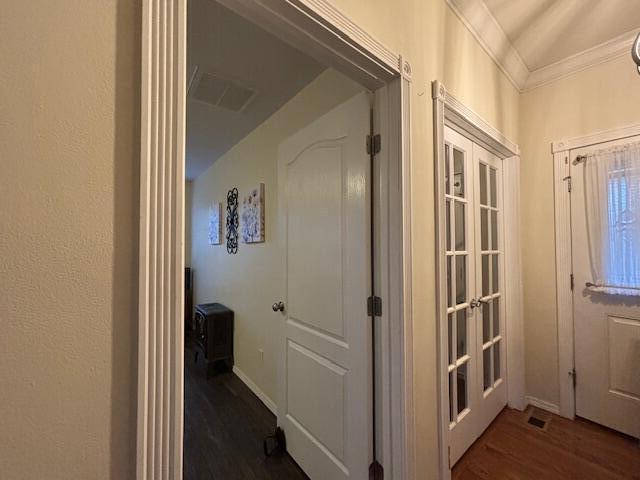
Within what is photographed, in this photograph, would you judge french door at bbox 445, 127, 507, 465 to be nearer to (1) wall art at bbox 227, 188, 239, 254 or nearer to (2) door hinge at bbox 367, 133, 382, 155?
(2) door hinge at bbox 367, 133, 382, 155

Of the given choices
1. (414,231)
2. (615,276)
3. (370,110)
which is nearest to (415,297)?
(414,231)

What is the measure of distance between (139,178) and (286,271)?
1.29 metres

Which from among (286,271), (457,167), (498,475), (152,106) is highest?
(457,167)

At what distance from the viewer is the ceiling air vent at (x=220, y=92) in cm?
192

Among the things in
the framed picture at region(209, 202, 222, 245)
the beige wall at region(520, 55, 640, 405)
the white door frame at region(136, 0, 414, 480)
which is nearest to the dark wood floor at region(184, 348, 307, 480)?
the white door frame at region(136, 0, 414, 480)

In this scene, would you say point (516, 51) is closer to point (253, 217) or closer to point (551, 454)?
point (253, 217)

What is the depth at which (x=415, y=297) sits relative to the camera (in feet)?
4.05

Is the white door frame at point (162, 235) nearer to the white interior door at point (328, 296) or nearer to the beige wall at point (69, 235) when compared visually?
the beige wall at point (69, 235)

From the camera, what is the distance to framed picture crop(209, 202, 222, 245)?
3.58 meters

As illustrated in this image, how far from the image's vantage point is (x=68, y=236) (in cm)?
54

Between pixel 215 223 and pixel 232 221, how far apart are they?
0.69m

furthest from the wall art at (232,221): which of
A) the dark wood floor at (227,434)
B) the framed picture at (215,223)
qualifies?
the dark wood floor at (227,434)

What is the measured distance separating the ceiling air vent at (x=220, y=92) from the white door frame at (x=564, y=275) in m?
2.35

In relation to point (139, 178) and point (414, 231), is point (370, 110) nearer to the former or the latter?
point (414, 231)
